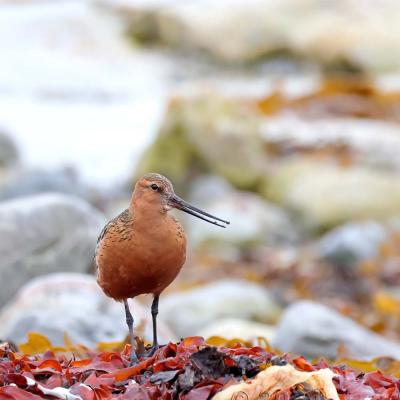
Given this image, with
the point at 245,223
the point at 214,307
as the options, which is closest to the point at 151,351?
the point at 214,307

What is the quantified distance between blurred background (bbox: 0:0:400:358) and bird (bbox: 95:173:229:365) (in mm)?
1328

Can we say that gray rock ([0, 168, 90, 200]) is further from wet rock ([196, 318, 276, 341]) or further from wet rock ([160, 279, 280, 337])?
wet rock ([196, 318, 276, 341])

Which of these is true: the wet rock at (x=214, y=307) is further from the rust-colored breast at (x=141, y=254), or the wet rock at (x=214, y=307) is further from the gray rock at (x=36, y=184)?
the rust-colored breast at (x=141, y=254)

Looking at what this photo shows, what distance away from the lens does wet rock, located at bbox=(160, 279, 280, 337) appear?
336 inches

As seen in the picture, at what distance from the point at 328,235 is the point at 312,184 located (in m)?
1.93

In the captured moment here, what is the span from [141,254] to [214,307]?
4552 millimetres

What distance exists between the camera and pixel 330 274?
37.3 feet

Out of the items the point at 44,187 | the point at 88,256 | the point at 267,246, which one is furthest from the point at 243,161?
the point at 88,256

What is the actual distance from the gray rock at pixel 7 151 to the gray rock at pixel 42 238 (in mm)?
8362

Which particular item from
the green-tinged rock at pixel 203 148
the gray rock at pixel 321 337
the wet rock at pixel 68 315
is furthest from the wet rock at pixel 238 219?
the wet rock at pixel 68 315

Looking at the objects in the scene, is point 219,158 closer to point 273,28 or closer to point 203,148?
point 203,148

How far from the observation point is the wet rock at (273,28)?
25.5m

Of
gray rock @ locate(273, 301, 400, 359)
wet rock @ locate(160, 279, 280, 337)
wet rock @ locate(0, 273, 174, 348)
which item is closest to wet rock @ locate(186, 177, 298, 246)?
wet rock @ locate(160, 279, 280, 337)

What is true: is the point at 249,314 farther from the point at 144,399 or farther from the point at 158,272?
the point at 144,399
